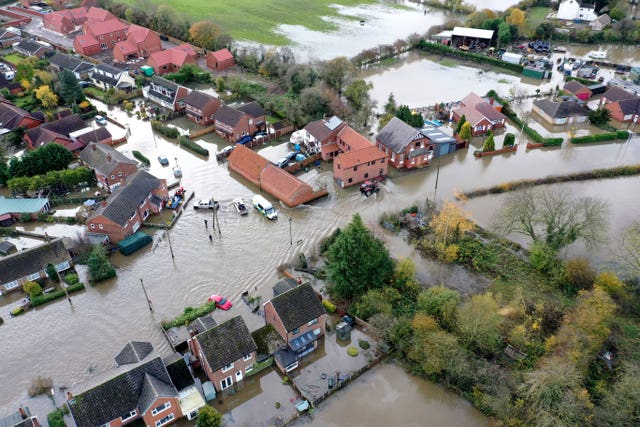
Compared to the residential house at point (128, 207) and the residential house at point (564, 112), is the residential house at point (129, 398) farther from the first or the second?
the residential house at point (564, 112)

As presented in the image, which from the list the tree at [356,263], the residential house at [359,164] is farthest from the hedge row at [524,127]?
the tree at [356,263]

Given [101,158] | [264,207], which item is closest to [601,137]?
[264,207]

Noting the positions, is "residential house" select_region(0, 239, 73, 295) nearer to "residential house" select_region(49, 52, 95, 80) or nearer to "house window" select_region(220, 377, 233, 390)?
"house window" select_region(220, 377, 233, 390)

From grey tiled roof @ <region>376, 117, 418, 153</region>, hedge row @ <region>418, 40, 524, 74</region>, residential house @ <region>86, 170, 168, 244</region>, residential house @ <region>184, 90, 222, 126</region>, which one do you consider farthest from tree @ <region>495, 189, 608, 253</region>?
hedge row @ <region>418, 40, 524, 74</region>

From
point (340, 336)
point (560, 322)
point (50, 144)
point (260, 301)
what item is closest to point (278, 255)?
point (260, 301)

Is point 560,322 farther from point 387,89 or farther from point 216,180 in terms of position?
point 387,89

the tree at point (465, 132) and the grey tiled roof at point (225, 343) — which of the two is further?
the tree at point (465, 132)

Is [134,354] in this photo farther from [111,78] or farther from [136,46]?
[136,46]
